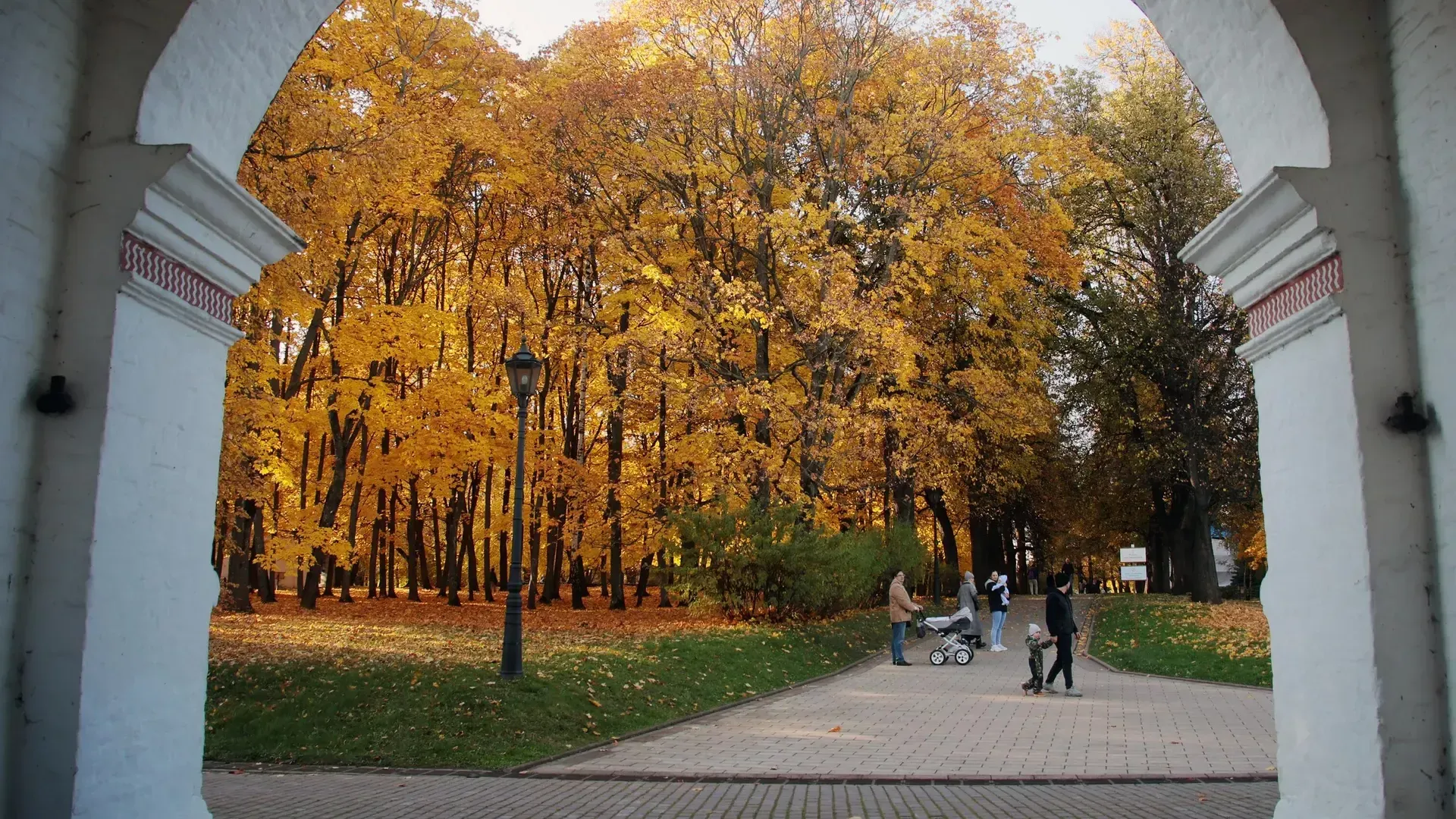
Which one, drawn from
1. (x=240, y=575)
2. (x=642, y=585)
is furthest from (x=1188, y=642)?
(x=642, y=585)

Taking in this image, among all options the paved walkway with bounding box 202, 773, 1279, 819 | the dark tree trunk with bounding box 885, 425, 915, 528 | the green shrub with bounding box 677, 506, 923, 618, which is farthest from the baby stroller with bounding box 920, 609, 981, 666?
the paved walkway with bounding box 202, 773, 1279, 819

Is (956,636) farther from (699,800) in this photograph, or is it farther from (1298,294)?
(1298,294)

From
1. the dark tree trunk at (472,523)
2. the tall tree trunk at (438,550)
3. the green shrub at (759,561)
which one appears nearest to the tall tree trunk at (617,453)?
the green shrub at (759,561)

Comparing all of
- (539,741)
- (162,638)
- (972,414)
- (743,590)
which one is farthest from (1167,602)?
(162,638)

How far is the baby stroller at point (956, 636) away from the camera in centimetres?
1733

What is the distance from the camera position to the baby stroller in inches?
682

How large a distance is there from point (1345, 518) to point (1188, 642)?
15.5m

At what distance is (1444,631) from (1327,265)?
1.57 metres

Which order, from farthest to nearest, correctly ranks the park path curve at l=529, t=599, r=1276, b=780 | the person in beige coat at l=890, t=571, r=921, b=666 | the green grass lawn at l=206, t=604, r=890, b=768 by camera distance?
the person in beige coat at l=890, t=571, r=921, b=666 → the green grass lawn at l=206, t=604, r=890, b=768 → the park path curve at l=529, t=599, r=1276, b=780

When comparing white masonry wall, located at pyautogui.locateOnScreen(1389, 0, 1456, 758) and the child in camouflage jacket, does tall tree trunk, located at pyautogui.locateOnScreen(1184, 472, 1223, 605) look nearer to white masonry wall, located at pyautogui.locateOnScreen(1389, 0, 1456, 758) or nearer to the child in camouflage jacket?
the child in camouflage jacket

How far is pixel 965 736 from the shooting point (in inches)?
406

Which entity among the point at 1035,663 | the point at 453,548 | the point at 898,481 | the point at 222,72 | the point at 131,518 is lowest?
the point at 1035,663

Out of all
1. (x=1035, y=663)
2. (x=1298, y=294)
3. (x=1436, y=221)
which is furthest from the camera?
(x=1035, y=663)

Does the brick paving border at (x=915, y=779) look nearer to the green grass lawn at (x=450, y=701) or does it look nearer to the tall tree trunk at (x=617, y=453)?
the green grass lawn at (x=450, y=701)
